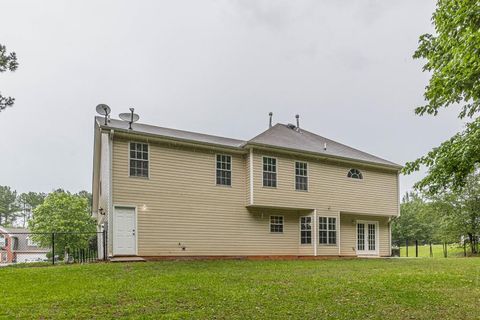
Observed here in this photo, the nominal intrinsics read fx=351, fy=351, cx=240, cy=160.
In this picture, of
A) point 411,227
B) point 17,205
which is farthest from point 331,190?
point 17,205

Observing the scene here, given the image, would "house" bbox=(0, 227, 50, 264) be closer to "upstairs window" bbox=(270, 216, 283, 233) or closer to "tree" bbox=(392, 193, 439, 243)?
"upstairs window" bbox=(270, 216, 283, 233)

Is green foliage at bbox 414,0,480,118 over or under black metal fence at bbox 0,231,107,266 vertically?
over

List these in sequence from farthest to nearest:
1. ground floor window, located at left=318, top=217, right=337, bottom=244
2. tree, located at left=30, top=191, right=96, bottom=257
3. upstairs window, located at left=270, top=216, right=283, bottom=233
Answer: tree, located at left=30, top=191, right=96, bottom=257
ground floor window, located at left=318, top=217, right=337, bottom=244
upstairs window, located at left=270, top=216, right=283, bottom=233

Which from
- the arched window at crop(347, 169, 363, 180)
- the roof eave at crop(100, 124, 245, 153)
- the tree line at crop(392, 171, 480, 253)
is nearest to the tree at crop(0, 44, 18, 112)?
the roof eave at crop(100, 124, 245, 153)

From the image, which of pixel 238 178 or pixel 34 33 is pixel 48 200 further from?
pixel 238 178

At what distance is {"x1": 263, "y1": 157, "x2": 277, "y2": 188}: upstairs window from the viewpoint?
589 inches

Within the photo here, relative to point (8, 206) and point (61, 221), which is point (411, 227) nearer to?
point (61, 221)

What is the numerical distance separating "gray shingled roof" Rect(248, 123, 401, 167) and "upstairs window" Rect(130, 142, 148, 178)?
4341mm

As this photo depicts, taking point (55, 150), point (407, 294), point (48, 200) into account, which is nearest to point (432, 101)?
point (407, 294)


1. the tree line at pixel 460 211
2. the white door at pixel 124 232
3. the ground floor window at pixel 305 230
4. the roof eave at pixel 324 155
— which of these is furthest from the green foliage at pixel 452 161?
the tree line at pixel 460 211

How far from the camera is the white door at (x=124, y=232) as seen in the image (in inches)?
481

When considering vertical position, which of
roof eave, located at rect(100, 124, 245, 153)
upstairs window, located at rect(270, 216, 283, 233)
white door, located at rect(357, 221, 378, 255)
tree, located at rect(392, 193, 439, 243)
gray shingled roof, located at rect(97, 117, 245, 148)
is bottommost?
tree, located at rect(392, 193, 439, 243)

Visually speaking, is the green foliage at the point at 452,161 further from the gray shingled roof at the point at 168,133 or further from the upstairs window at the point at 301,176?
the gray shingled roof at the point at 168,133

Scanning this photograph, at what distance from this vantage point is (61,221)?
33.4m
